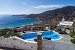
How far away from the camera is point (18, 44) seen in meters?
12.4

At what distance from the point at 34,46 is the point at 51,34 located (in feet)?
26.8

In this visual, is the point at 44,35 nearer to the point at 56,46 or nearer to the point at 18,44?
the point at 18,44

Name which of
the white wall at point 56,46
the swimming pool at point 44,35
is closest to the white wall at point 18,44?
the white wall at point 56,46

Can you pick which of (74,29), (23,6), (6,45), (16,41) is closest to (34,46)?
(16,41)

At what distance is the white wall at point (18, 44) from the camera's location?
1174 centimetres

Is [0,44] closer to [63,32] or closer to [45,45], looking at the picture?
[45,45]

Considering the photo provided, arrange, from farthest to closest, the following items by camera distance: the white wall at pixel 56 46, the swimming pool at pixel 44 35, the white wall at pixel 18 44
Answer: the swimming pool at pixel 44 35
the white wall at pixel 18 44
the white wall at pixel 56 46

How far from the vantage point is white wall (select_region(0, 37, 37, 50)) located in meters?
11.7

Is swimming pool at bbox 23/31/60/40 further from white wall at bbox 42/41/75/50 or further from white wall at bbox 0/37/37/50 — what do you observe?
white wall at bbox 42/41/75/50

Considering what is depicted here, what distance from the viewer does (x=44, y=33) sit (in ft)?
65.0

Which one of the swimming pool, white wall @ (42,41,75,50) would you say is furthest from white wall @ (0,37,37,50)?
the swimming pool

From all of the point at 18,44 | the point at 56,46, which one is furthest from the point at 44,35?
the point at 56,46

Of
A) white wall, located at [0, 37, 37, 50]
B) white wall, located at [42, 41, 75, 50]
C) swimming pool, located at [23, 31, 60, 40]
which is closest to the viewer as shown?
white wall, located at [42, 41, 75, 50]

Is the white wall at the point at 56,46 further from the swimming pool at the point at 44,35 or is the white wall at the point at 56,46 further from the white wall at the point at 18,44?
the swimming pool at the point at 44,35
